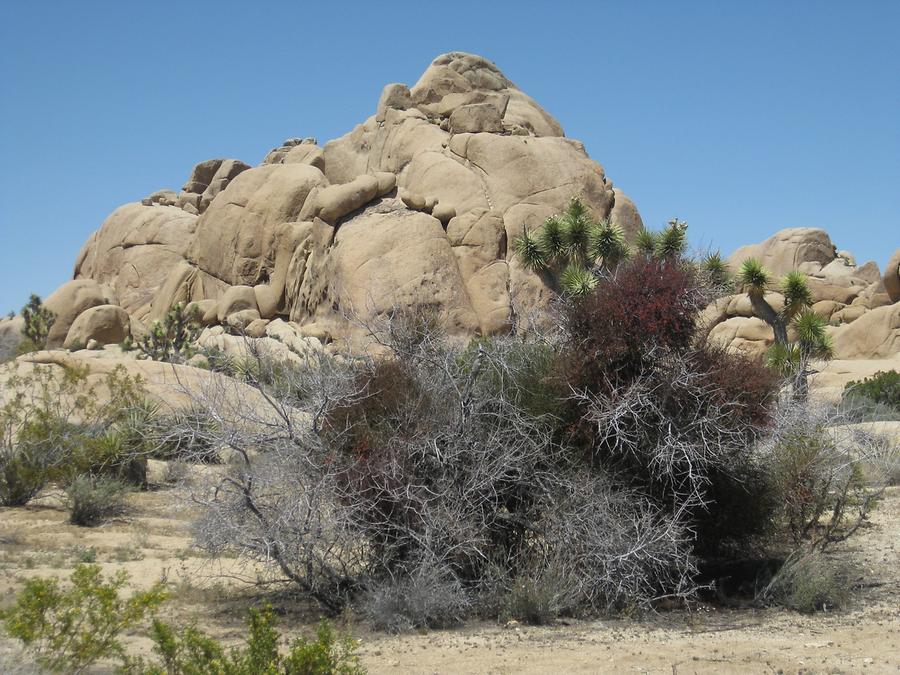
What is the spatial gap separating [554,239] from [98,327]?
20.3 m

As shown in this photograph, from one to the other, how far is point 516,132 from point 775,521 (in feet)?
94.0

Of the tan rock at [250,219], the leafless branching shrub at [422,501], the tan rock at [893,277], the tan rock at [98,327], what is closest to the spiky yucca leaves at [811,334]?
the tan rock at [893,277]

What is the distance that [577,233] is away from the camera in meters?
30.5

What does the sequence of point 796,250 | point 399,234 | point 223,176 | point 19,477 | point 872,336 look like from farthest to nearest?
point 223,176, point 796,250, point 872,336, point 399,234, point 19,477

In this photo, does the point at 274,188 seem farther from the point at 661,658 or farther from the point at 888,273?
the point at 661,658

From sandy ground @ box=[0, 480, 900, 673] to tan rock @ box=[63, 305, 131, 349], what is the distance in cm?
2821

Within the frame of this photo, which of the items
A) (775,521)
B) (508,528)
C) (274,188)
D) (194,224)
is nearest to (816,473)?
(775,521)

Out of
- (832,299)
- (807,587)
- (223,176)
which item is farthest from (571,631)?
(223,176)

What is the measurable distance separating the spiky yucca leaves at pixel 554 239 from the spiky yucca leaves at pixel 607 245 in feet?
3.19

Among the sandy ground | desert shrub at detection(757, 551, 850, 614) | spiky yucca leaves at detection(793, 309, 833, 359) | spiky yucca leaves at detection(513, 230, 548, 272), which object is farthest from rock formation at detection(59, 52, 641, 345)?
desert shrub at detection(757, 551, 850, 614)

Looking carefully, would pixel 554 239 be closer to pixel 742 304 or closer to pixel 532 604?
pixel 742 304

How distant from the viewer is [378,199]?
116ft

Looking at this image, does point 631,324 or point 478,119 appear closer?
point 631,324

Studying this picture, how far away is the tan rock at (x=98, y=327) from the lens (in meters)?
38.9
